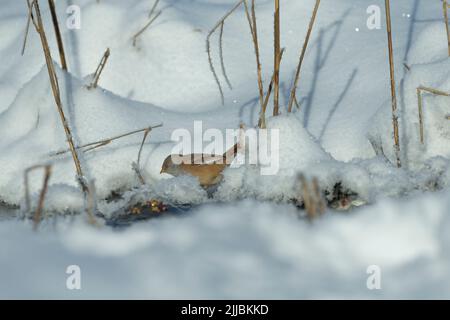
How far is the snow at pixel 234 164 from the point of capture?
1322 mm

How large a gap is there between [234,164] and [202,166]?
0.09m

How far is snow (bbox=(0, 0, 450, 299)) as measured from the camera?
4.34ft

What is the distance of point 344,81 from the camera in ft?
8.01

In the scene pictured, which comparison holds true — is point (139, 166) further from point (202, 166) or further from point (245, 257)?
point (245, 257)

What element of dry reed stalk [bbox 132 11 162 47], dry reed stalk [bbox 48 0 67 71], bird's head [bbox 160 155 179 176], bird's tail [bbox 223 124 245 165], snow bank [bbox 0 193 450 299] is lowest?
snow bank [bbox 0 193 450 299]

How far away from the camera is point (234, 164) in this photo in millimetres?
2082

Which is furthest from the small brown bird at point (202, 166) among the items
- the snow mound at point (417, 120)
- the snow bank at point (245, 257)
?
the snow bank at point (245, 257)

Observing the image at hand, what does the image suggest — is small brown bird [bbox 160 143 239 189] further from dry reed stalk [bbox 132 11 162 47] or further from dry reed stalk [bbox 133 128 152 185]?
dry reed stalk [bbox 132 11 162 47]

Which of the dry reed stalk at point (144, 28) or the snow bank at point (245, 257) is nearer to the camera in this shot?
the snow bank at point (245, 257)

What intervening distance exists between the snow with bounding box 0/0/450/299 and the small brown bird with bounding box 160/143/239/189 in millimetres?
37

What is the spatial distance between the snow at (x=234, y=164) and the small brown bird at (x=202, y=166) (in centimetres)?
4

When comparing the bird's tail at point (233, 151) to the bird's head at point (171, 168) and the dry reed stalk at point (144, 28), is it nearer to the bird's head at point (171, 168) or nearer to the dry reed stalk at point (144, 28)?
the bird's head at point (171, 168)

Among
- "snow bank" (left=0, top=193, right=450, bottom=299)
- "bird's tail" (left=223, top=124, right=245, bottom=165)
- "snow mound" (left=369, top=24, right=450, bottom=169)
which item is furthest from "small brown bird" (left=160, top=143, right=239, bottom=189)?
"snow bank" (left=0, top=193, right=450, bottom=299)

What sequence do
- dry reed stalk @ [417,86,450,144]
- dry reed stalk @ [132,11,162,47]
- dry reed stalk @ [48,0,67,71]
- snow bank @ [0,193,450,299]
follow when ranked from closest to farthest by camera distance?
snow bank @ [0,193,450,299]
dry reed stalk @ [417,86,450,144]
dry reed stalk @ [48,0,67,71]
dry reed stalk @ [132,11,162,47]
